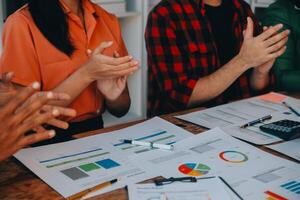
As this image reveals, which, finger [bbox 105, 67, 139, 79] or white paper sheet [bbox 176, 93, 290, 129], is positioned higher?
finger [bbox 105, 67, 139, 79]

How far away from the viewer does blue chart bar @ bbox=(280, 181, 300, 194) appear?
86 cm

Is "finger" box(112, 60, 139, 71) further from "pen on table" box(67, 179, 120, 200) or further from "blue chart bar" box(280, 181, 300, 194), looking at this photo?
"blue chart bar" box(280, 181, 300, 194)

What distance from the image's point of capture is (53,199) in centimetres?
81

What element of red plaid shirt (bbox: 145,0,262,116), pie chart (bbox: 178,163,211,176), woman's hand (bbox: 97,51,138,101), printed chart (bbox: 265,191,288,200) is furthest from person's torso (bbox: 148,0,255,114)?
printed chart (bbox: 265,191,288,200)

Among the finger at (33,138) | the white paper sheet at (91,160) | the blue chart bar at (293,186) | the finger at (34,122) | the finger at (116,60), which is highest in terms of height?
the finger at (116,60)

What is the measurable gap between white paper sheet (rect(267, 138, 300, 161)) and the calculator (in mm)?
17

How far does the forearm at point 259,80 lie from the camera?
1582 millimetres

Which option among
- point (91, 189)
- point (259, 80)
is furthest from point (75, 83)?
point (259, 80)

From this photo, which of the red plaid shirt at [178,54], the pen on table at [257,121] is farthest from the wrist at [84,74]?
the pen on table at [257,121]

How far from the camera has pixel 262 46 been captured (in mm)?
1364

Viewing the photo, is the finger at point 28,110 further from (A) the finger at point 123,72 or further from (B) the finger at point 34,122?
(A) the finger at point 123,72

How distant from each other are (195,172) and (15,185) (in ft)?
1.18

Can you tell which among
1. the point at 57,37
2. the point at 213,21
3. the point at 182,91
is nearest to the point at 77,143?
the point at 57,37

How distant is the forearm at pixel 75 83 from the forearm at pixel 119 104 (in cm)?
17
